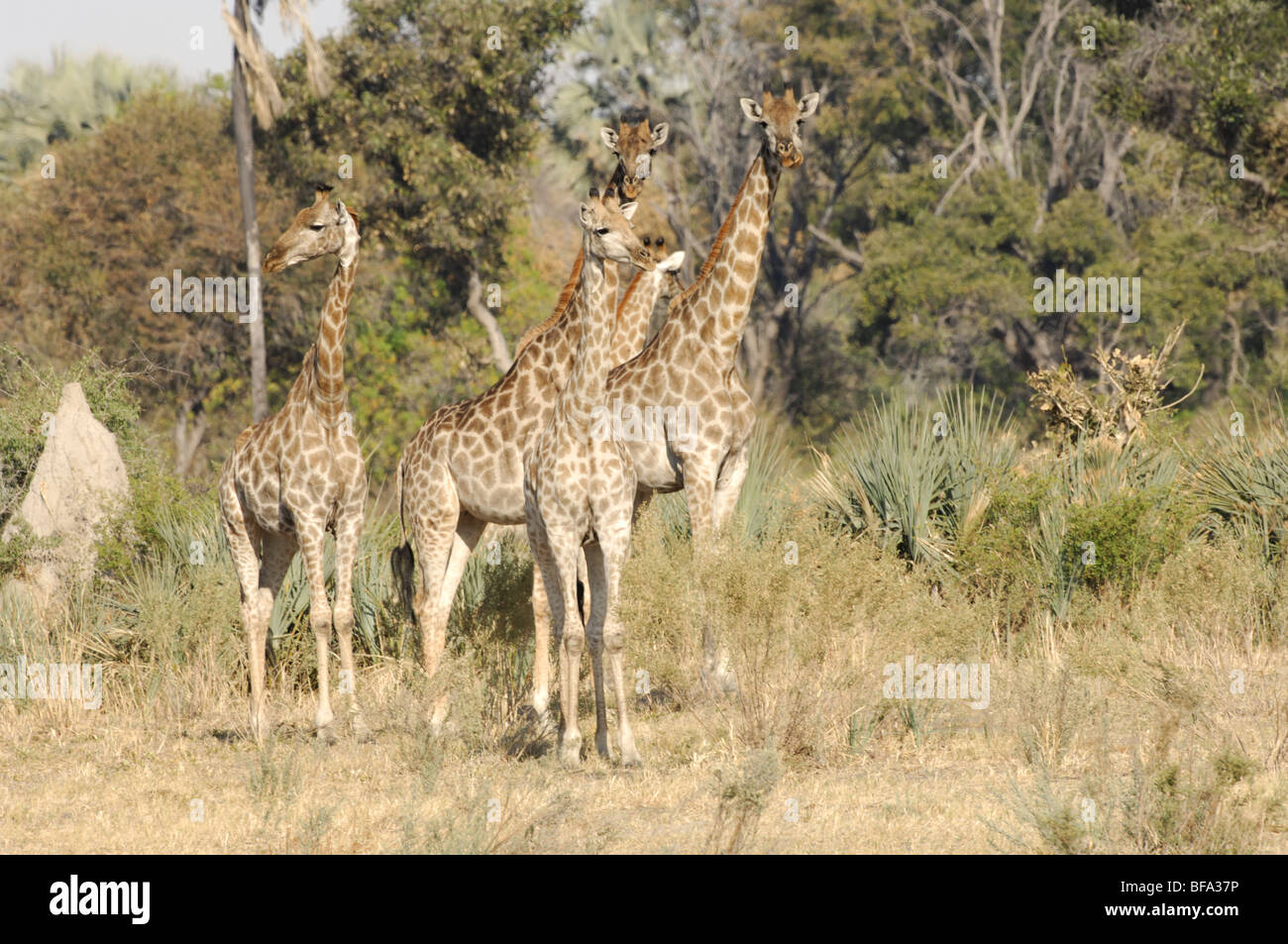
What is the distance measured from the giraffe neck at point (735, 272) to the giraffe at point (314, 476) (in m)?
2.34

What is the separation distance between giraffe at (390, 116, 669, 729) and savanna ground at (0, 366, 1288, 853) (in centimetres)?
51

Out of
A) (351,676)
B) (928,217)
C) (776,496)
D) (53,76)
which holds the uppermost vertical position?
(53,76)

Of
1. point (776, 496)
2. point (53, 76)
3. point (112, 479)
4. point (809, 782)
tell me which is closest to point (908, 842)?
point (809, 782)

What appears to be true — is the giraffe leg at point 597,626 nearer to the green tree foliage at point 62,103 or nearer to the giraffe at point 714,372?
the giraffe at point 714,372

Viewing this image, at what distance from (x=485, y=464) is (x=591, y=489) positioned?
1700 mm

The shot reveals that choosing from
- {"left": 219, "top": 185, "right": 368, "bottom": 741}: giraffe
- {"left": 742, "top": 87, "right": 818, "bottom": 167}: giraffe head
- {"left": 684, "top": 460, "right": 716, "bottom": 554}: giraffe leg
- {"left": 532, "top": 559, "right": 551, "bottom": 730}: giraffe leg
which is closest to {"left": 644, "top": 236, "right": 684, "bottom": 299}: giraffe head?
{"left": 742, "top": 87, "right": 818, "bottom": 167}: giraffe head

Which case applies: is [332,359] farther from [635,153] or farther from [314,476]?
[635,153]

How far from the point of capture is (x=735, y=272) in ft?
33.3

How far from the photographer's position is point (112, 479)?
12.4m

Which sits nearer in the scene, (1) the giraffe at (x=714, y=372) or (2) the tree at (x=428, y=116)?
(1) the giraffe at (x=714, y=372)

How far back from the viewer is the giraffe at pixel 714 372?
9.79m

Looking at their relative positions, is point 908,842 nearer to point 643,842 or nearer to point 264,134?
point 643,842

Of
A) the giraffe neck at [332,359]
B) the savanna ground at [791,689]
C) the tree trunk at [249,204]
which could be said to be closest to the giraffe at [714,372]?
the savanna ground at [791,689]
